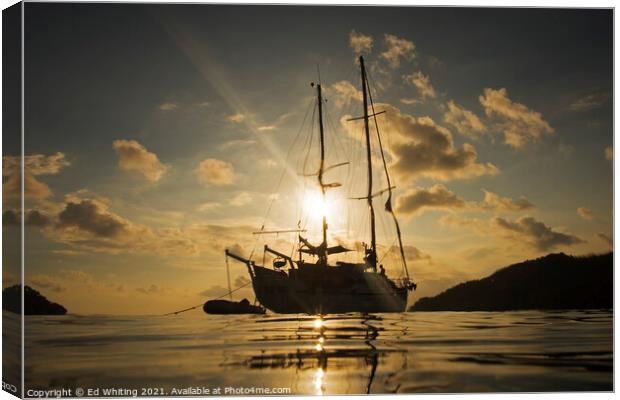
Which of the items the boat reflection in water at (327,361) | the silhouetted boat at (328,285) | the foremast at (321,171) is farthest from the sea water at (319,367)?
the silhouetted boat at (328,285)

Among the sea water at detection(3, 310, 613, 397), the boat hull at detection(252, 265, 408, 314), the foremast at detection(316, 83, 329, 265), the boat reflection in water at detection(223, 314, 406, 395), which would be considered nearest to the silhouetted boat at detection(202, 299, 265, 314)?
the boat hull at detection(252, 265, 408, 314)

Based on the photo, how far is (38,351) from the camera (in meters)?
14.1

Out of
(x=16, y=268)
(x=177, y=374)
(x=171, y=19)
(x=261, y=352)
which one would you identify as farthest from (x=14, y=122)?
(x=261, y=352)

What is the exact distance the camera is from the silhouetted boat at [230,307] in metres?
44.8

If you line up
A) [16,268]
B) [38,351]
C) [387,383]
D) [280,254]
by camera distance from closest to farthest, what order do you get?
[387,383], [16,268], [38,351], [280,254]

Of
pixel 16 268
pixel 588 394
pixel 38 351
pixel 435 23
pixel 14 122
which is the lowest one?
pixel 588 394

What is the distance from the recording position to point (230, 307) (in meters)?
45.6

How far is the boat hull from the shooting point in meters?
43.2

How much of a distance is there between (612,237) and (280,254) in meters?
28.7

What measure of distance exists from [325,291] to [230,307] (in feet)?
21.8

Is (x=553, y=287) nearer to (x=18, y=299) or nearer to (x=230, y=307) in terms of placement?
(x=230, y=307)

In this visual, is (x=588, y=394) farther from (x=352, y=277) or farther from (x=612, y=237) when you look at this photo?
(x=352, y=277)

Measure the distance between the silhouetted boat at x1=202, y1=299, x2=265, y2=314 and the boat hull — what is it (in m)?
0.89

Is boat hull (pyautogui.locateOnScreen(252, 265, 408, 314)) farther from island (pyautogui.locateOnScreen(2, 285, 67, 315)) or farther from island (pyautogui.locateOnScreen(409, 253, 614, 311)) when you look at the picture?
island (pyautogui.locateOnScreen(2, 285, 67, 315))
